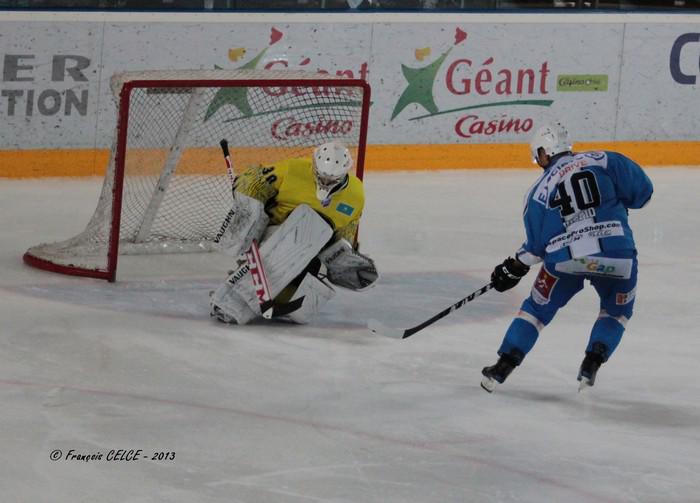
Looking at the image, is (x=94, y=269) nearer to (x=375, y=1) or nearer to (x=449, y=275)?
(x=449, y=275)

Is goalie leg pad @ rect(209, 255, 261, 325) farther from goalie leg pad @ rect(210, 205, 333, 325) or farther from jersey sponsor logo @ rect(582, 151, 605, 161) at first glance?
jersey sponsor logo @ rect(582, 151, 605, 161)

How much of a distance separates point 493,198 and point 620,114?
57.6 inches

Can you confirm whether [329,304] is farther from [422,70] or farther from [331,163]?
[422,70]

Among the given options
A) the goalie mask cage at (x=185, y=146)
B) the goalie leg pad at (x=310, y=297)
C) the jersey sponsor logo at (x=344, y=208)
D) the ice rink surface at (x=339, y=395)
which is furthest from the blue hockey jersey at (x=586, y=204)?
the goalie mask cage at (x=185, y=146)

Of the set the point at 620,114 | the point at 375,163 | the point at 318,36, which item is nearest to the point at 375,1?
the point at 318,36

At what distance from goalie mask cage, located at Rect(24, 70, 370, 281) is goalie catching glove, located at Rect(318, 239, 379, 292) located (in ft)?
2.89

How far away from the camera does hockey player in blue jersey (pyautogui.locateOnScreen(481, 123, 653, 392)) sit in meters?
4.21

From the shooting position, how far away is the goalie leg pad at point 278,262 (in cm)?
502

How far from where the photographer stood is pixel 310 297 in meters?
5.11

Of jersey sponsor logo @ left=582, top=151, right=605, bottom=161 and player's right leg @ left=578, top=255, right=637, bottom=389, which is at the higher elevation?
jersey sponsor logo @ left=582, top=151, right=605, bottom=161

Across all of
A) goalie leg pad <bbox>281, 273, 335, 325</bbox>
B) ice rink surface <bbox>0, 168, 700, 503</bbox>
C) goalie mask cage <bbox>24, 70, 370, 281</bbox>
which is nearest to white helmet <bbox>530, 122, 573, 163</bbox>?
ice rink surface <bbox>0, 168, 700, 503</bbox>

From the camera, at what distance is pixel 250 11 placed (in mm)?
7828

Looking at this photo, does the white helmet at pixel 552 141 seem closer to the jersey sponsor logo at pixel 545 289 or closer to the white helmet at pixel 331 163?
the jersey sponsor logo at pixel 545 289

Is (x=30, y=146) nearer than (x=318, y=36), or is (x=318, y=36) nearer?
(x=30, y=146)
